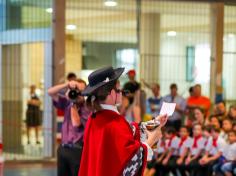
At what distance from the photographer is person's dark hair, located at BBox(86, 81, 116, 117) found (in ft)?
12.4

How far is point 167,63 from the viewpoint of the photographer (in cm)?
1254

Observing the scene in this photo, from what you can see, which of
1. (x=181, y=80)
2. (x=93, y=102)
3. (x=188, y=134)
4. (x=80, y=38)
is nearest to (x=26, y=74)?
(x=80, y=38)

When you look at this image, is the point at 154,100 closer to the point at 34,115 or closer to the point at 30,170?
the point at 34,115

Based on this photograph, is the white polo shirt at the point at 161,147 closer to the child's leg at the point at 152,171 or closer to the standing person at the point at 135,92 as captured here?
the child's leg at the point at 152,171

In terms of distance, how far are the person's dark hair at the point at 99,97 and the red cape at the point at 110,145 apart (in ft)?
0.17

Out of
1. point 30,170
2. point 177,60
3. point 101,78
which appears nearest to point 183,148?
point 30,170

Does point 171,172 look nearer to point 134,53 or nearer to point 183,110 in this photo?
point 183,110

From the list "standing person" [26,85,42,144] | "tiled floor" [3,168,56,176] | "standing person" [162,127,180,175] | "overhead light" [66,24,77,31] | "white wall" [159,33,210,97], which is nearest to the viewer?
"standing person" [162,127,180,175]

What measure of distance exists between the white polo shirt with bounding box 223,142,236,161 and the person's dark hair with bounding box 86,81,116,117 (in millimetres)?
4843

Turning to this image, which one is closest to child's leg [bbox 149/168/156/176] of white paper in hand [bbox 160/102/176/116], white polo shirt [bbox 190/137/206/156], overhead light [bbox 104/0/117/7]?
white polo shirt [bbox 190/137/206/156]

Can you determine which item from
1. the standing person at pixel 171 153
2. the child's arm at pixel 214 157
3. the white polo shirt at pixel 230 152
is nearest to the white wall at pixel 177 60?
the standing person at pixel 171 153

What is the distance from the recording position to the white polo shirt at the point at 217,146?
854 cm

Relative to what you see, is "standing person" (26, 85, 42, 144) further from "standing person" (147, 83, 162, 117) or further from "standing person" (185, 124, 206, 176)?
"standing person" (185, 124, 206, 176)

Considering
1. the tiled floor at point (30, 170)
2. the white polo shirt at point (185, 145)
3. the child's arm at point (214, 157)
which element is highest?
the white polo shirt at point (185, 145)
